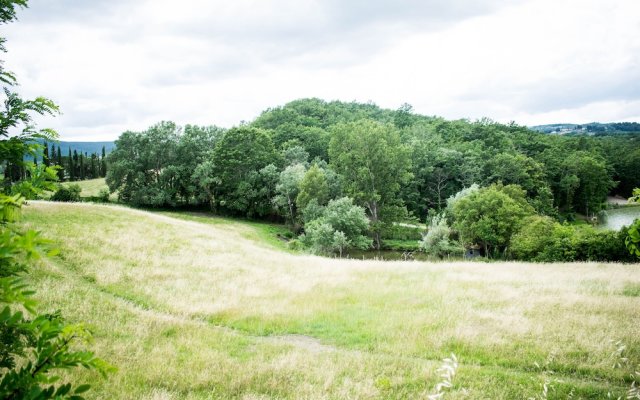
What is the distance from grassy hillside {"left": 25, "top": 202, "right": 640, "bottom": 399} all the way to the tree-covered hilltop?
24.6 meters

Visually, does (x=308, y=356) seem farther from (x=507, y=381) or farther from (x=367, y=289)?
(x=367, y=289)

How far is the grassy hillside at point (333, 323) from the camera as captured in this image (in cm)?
866

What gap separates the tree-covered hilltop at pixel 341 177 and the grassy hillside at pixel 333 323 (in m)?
24.6

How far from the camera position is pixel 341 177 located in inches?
2223

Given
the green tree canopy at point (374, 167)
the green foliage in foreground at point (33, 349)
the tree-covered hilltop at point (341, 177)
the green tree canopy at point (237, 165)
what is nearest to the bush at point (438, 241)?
the tree-covered hilltop at point (341, 177)

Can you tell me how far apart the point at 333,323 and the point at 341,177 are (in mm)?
43896

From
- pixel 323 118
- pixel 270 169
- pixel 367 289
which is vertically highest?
pixel 323 118

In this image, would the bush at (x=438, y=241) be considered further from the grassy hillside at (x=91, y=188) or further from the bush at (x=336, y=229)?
the grassy hillside at (x=91, y=188)

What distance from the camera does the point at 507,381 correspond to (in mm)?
8906

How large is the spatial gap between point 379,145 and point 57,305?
151 feet

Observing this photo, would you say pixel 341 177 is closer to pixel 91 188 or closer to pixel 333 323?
pixel 333 323

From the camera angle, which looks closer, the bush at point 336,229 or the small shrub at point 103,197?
the bush at point 336,229

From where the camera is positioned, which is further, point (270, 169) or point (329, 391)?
point (270, 169)

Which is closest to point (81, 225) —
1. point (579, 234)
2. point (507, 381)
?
point (507, 381)
